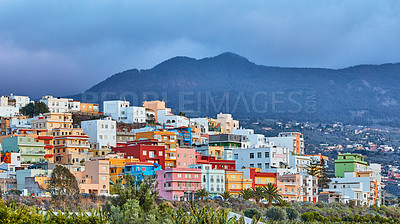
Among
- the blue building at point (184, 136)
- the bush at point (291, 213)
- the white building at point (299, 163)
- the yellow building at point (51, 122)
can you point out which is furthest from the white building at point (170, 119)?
the bush at point (291, 213)

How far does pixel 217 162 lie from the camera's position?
8456 centimetres

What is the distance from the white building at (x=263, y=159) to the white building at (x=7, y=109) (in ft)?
109

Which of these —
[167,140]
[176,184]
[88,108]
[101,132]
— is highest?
[88,108]

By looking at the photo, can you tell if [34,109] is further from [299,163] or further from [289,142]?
[299,163]

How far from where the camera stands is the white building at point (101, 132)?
302 ft

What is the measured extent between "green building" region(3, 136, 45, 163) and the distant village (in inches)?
4.4

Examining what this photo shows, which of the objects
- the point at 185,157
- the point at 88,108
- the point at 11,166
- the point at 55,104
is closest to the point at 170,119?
the point at 88,108

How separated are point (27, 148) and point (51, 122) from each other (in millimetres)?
11512

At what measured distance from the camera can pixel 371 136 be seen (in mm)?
192625

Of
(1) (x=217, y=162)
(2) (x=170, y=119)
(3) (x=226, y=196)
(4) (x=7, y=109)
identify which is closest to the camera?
(3) (x=226, y=196)

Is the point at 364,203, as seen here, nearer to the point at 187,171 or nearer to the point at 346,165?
the point at 346,165

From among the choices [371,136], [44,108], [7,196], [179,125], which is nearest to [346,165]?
[179,125]

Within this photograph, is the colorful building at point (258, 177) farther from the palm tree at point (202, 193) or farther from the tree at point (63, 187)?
the tree at point (63, 187)

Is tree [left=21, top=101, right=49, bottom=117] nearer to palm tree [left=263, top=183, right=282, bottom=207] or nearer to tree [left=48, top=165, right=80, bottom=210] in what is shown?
tree [left=48, top=165, right=80, bottom=210]
